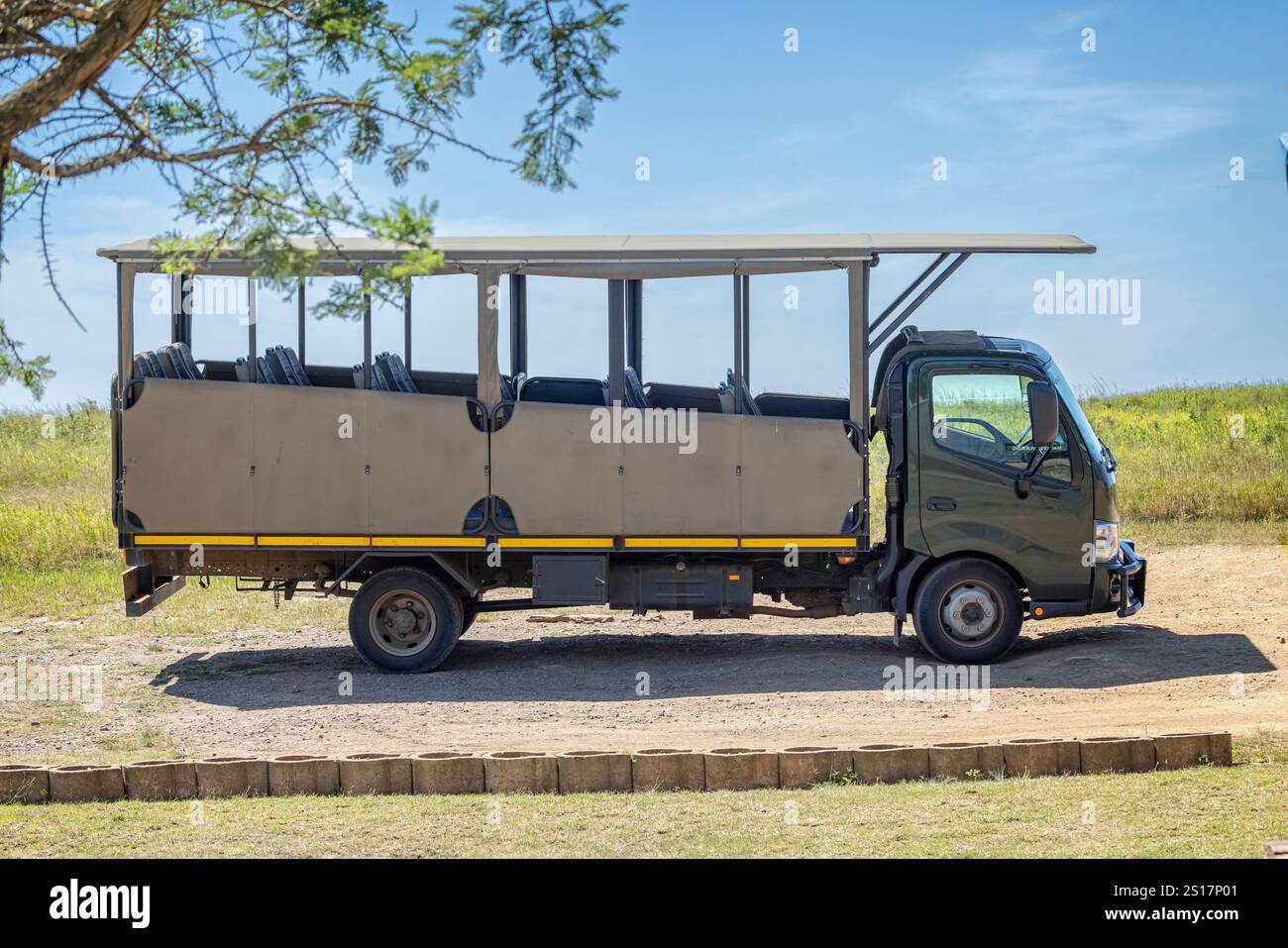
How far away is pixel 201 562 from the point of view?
42.6 ft

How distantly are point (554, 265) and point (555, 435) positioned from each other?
1646 millimetres

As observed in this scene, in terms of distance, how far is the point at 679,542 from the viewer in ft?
42.4

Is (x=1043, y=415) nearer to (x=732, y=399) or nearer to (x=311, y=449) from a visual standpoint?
(x=732, y=399)

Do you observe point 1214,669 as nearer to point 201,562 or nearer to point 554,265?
point 554,265

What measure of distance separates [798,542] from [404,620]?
3.98 meters

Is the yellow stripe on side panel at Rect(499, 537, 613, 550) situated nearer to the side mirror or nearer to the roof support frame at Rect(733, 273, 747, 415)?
the roof support frame at Rect(733, 273, 747, 415)

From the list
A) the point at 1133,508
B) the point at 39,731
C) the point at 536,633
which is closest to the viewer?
the point at 39,731

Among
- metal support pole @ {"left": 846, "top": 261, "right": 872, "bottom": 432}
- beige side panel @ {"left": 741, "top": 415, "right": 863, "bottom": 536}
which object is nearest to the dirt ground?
beige side panel @ {"left": 741, "top": 415, "right": 863, "bottom": 536}

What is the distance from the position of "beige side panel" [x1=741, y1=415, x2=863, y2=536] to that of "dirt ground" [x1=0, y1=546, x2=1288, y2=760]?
146 centimetres

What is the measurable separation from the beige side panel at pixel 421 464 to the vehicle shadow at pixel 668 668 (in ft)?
5.14

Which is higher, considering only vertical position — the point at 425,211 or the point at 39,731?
the point at 425,211

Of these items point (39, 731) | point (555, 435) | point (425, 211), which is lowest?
point (39, 731)

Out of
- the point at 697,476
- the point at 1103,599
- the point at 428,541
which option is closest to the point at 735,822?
the point at 697,476

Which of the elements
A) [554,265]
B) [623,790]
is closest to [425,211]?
[623,790]
